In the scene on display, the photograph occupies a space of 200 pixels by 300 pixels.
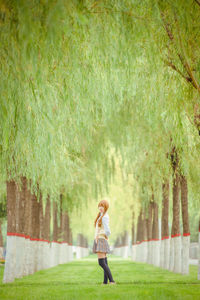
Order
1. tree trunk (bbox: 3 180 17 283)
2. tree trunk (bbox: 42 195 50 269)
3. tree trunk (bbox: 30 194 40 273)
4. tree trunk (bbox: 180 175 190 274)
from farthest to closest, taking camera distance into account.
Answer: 1. tree trunk (bbox: 42 195 50 269)
2. tree trunk (bbox: 30 194 40 273)
3. tree trunk (bbox: 180 175 190 274)
4. tree trunk (bbox: 3 180 17 283)

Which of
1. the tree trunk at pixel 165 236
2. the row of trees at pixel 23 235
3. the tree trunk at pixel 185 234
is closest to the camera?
the row of trees at pixel 23 235

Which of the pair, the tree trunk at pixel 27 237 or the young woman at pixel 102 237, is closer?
the young woman at pixel 102 237

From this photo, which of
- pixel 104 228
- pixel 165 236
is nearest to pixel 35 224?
pixel 165 236

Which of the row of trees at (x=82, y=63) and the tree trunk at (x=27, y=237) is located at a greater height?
the row of trees at (x=82, y=63)

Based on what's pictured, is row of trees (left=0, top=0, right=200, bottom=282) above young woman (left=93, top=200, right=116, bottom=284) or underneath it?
above

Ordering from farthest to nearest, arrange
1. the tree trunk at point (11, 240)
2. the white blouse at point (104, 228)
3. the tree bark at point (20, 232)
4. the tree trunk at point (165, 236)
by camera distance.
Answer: the tree trunk at point (165, 236)
the tree bark at point (20, 232)
the tree trunk at point (11, 240)
the white blouse at point (104, 228)

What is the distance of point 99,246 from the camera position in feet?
30.5

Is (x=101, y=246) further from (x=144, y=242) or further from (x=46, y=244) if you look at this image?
(x=144, y=242)

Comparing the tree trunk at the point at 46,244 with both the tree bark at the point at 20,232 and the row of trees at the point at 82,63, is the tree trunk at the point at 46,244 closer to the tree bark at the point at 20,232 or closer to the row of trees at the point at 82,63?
the tree bark at the point at 20,232

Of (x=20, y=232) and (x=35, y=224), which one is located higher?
(x=35, y=224)

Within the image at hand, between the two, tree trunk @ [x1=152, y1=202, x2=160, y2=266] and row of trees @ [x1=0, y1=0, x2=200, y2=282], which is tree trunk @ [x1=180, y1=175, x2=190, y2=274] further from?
tree trunk @ [x1=152, y1=202, x2=160, y2=266]

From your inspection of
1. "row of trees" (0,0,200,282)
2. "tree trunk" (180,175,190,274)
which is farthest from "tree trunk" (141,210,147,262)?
"row of trees" (0,0,200,282)

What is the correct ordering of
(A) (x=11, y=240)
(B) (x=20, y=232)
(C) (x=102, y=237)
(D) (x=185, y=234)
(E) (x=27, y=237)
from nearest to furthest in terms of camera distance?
(C) (x=102, y=237), (A) (x=11, y=240), (B) (x=20, y=232), (D) (x=185, y=234), (E) (x=27, y=237)

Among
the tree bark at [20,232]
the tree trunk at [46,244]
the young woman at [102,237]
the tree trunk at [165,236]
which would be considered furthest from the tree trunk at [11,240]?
the tree trunk at [165,236]
